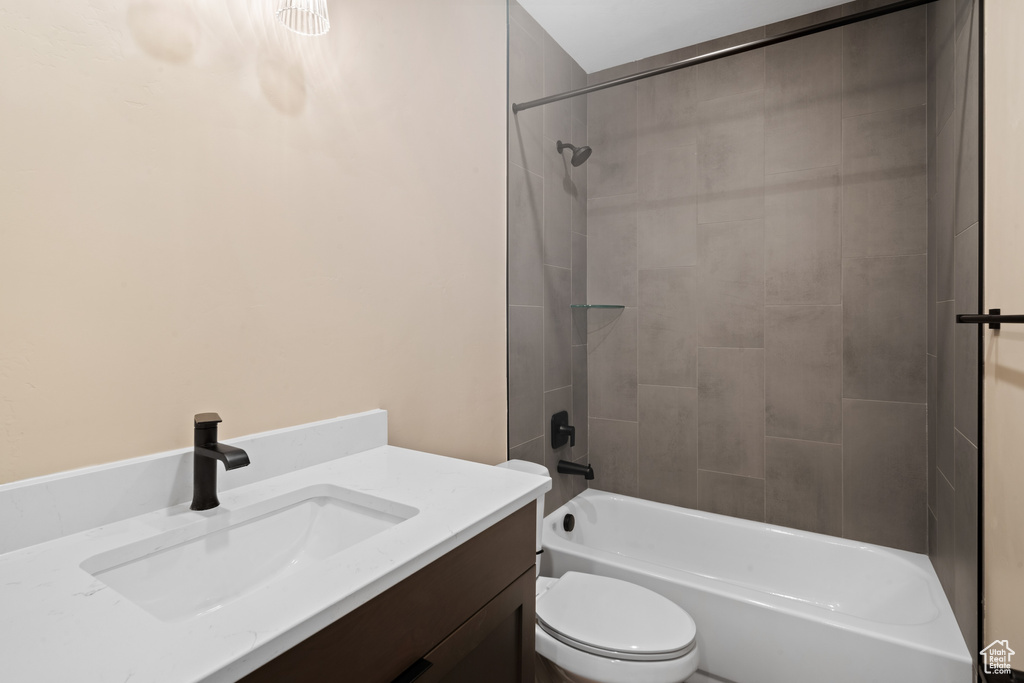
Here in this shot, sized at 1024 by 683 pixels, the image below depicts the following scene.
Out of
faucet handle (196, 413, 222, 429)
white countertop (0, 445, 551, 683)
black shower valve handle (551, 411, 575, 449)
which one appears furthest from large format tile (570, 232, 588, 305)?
faucet handle (196, 413, 222, 429)

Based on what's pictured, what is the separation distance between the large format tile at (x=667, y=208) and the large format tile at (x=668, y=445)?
0.57 meters

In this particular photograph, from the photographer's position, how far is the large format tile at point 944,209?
1.48 metres

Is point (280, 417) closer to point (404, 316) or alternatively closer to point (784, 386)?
point (404, 316)

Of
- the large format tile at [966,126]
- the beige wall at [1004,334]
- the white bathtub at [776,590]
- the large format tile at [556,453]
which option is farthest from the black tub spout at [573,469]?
the large format tile at [966,126]

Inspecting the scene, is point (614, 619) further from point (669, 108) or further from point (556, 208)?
point (669, 108)

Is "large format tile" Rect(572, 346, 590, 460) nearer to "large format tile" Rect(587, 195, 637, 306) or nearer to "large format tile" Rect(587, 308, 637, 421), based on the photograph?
"large format tile" Rect(587, 308, 637, 421)

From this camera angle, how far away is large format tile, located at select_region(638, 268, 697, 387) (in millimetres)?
2164

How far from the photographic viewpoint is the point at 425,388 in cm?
142

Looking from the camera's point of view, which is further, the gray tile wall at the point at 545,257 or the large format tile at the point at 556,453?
the large format tile at the point at 556,453

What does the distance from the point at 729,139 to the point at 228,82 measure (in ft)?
6.05

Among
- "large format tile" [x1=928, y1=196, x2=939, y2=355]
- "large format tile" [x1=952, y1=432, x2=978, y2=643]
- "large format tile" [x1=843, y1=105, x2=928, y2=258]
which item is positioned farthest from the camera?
"large format tile" [x1=843, y1=105, x2=928, y2=258]

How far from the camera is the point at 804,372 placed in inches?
77.7

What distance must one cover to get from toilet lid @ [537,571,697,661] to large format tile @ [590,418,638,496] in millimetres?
755

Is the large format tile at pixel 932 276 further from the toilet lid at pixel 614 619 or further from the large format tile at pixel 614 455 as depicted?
the toilet lid at pixel 614 619
